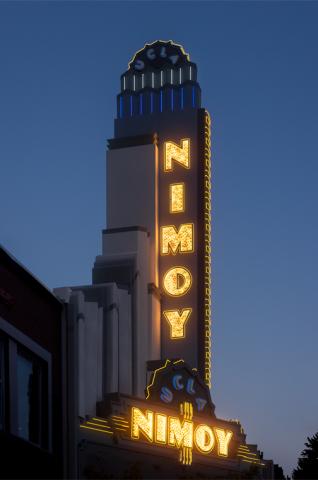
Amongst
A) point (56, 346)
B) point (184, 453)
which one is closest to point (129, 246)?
point (184, 453)

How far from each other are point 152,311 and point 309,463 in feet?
81.6

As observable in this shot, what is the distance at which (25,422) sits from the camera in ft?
99.5

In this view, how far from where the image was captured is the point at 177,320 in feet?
151

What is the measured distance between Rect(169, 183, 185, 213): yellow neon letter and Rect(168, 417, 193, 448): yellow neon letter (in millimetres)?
10892

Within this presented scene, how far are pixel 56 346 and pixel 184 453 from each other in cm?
814

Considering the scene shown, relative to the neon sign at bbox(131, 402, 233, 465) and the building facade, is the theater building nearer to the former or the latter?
A: the neon sign at bbox(131, 402, 233, 465)

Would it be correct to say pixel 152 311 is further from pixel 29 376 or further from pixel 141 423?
pixel 29 376

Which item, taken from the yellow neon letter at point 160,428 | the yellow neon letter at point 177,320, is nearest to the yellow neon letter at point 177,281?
the yellow neon letter at point 177,320

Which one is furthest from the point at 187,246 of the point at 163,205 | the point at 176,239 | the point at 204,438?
the point at 204,438

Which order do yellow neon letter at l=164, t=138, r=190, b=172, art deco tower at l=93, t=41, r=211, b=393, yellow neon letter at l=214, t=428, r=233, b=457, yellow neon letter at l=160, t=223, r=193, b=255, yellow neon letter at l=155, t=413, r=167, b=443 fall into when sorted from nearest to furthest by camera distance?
yellow neon letter at l=155, t=413, r=167, b=443
yellow neon letter at l=214, t=428, r=233, b=457
art deco tower at l=93, t=41, r=211, b=393
yellow neon letter at l=160, t=223, r=193, b=255
yellow neon letter at l=164, t=138, r=190, b=172

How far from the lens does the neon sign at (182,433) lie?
1462 inches

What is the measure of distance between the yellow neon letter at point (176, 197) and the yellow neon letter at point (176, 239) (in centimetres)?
80

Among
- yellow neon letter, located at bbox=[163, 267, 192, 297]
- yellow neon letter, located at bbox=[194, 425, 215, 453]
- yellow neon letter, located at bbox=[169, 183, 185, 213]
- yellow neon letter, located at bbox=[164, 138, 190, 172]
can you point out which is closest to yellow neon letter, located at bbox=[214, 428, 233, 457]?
yellow neon letter, located at bbox=[194, 425, 215, 453]

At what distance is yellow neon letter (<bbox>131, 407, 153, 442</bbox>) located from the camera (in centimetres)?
3669
